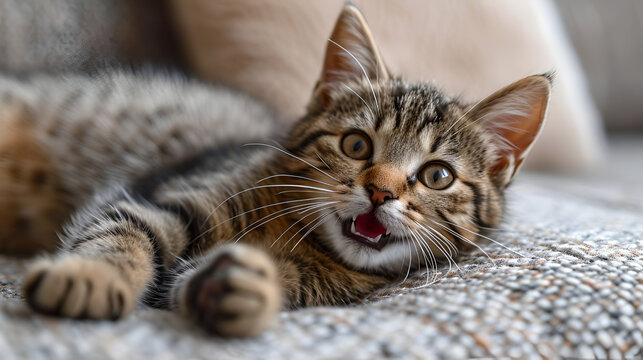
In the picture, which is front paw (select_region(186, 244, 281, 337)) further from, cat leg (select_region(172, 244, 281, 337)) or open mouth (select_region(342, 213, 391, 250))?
open mouth (select_region(342, 213, 391, 250))

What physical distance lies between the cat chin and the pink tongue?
3 cm

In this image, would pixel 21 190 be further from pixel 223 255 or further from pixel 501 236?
pixel 501 236

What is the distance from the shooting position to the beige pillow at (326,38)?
4.22ft

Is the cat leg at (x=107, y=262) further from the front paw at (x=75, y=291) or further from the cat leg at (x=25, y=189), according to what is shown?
the cat leg at (x=25, y=189)

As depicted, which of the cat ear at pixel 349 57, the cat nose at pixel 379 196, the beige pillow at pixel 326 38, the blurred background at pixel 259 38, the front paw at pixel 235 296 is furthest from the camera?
the beige pillow at pixel 326 38

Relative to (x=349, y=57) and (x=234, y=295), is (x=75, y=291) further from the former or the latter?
(x=349, y=57)

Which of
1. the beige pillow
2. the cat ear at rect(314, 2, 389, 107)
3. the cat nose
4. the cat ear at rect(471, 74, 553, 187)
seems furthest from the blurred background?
the cat nose

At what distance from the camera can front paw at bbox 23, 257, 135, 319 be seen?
0.51m

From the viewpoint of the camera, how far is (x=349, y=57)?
909mm

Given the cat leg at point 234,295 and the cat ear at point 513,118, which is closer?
the cat leg at point 234,295

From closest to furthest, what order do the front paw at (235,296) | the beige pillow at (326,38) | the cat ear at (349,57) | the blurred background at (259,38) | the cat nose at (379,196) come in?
the front paw at (235,296) → the cat nose at (379,196) → the cat ear at (349,57) → the blurred background at (259,38) → the beige pillow at (326,38)

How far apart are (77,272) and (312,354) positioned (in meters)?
0.27

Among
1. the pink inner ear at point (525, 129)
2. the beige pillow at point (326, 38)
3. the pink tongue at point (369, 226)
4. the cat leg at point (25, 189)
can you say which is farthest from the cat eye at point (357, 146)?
the cat leg at point (25, 189)

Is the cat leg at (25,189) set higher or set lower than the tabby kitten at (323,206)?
lower
